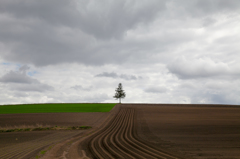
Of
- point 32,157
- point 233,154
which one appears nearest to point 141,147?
point 233,154

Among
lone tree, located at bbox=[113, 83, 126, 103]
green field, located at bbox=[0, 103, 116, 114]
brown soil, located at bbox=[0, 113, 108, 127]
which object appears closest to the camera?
brown soil, located at bbox=[0, 113, 108, 127]

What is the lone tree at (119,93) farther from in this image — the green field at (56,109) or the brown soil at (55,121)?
the brown soil at (55,121)

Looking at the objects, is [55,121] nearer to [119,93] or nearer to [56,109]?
[56,109]

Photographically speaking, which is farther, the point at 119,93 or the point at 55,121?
the point at 119,93

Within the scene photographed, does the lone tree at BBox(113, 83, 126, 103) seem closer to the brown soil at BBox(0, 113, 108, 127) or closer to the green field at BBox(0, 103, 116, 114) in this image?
the green field at BBox(0, 103, 116, 114)

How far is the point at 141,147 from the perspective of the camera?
16047 millimetres

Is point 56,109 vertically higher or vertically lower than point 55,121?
higher

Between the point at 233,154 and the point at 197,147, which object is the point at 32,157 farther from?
the point at 233,154

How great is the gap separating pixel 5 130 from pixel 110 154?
22848 millimetres

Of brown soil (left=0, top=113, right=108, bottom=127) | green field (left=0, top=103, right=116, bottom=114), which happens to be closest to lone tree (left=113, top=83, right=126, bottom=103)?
green field (left=0, top=103, right=116, bottom=114)

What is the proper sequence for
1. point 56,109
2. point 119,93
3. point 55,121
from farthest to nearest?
point 119,93, point 56,109, point 55,121

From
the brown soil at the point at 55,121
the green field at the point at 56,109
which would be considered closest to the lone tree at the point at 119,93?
the green field at the point at 56,109

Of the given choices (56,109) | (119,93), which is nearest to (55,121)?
(56,109)

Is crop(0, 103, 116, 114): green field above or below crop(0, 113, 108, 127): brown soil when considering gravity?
above
